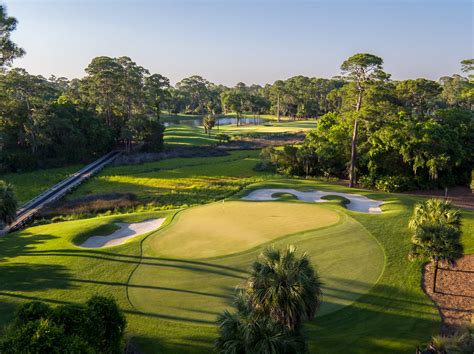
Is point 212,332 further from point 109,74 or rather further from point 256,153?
point 109,74

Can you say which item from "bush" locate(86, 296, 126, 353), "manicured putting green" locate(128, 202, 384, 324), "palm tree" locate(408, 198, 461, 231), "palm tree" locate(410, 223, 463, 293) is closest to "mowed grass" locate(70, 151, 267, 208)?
"manicured putting green" locate(128, 202, 384, 324)

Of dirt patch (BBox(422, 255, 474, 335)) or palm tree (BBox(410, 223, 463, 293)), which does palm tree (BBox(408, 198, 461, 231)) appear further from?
dirt patch (BBox(422, 255, 474, 335))

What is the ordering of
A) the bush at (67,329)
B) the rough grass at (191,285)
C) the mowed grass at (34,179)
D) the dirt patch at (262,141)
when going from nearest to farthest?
the bush at (67,329), the rough grass at (191,285), the mowed grass at (34,179), the dirt patch at (262,141)

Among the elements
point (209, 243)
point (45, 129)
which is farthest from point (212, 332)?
point (45, 129)

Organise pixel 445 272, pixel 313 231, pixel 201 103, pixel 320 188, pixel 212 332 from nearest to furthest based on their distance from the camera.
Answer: pixel 212 332 → pixel 445 272 → pixel 313 231 → pixel 320 188 → pixel 201 103

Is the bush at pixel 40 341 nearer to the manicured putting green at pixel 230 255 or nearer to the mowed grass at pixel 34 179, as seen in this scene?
the manicured putting green at pixel 230 255

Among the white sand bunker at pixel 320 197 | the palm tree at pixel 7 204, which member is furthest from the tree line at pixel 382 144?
the palm tree at pixel 7 204

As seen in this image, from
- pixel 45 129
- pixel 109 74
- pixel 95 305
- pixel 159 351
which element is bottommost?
pixel 159 351
